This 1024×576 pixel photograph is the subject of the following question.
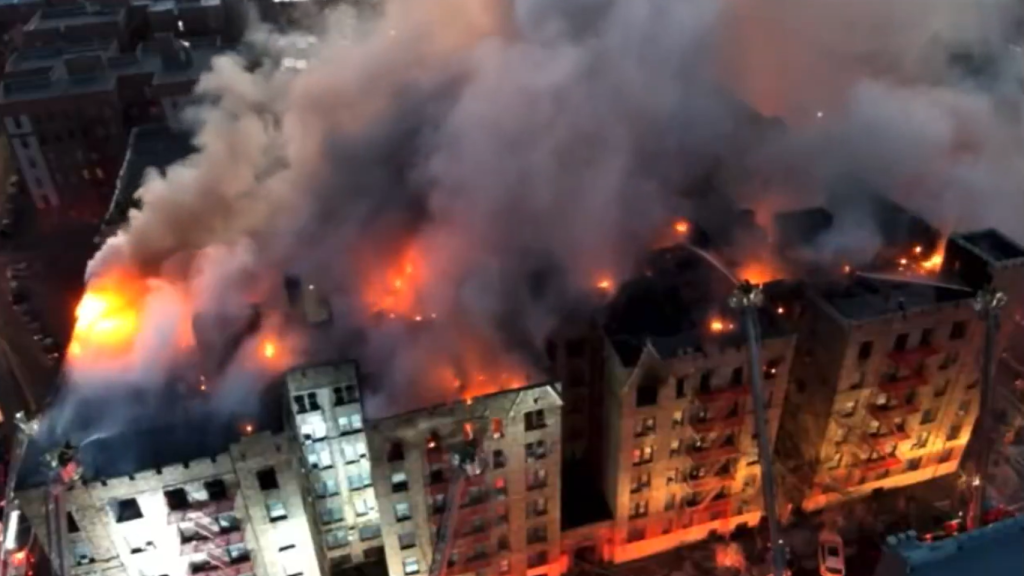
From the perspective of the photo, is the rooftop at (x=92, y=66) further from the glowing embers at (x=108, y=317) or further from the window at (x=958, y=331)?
the window at (x=958, y=331)

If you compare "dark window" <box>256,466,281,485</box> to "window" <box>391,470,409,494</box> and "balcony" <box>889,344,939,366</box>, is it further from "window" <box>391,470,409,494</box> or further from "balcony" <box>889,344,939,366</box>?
"balcony" <box>889,344,939,366</box>

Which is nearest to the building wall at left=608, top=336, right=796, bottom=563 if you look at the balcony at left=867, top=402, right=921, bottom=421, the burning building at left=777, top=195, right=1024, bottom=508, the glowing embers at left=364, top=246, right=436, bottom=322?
the burning building at left=777, top=195, right=1024, bottom=508

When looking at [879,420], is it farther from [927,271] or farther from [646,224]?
[646,224]

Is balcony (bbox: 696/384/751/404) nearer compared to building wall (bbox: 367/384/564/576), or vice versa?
building wall (bbox: 367/384/564/576)

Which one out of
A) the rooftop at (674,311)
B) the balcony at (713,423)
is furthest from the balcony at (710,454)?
the rooftop at (674,311)

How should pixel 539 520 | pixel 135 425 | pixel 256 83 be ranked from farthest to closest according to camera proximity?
pixel 256 83 < pixel 539 520 < pixel 135 425

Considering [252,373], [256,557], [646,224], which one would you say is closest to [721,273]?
[646,224]

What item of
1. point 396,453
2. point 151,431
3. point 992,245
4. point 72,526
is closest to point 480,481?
point 396,453
